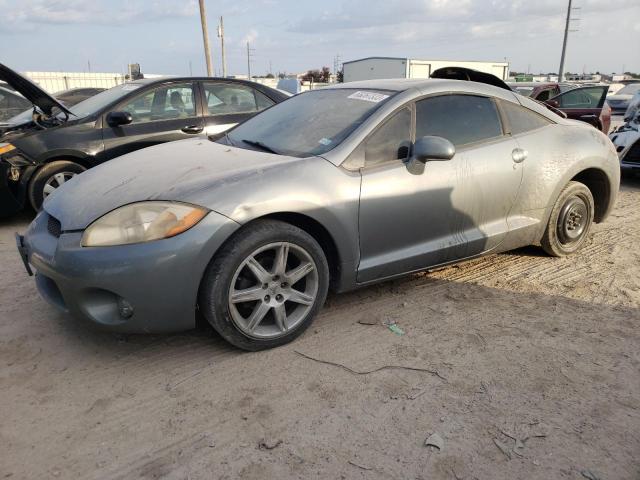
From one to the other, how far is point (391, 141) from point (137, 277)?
5.75ft

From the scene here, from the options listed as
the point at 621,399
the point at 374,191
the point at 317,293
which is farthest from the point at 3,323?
the point at 621,399

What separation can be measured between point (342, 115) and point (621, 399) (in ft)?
7.53

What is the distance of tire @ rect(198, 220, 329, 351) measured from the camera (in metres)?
2.70

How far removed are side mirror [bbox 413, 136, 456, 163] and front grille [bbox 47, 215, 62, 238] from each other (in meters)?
2.14

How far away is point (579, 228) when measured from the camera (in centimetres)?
444

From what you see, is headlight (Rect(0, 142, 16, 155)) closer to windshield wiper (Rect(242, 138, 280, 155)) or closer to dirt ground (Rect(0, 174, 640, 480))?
dirt ground (Rect(0, 174, 640, 480))

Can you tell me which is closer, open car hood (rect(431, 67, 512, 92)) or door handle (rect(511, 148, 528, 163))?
door handle (rect(511, 148, 528, 163))

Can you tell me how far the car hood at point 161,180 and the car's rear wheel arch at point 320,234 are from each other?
0.28 meters

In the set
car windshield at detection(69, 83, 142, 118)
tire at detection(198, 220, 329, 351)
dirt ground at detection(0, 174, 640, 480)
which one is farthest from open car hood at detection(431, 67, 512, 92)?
car windshield at detection(69, 83, 142, 118)

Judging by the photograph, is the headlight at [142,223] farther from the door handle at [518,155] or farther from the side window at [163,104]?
the side window at [163,104]

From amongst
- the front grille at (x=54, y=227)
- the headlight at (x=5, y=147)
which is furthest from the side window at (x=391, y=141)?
the headlight at (x=5, y=147)

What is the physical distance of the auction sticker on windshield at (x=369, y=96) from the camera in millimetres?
3416

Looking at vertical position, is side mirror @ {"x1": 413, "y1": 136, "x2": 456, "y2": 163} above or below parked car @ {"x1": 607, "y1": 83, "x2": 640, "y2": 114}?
above

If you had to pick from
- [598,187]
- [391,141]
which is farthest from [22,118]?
[598,187]
